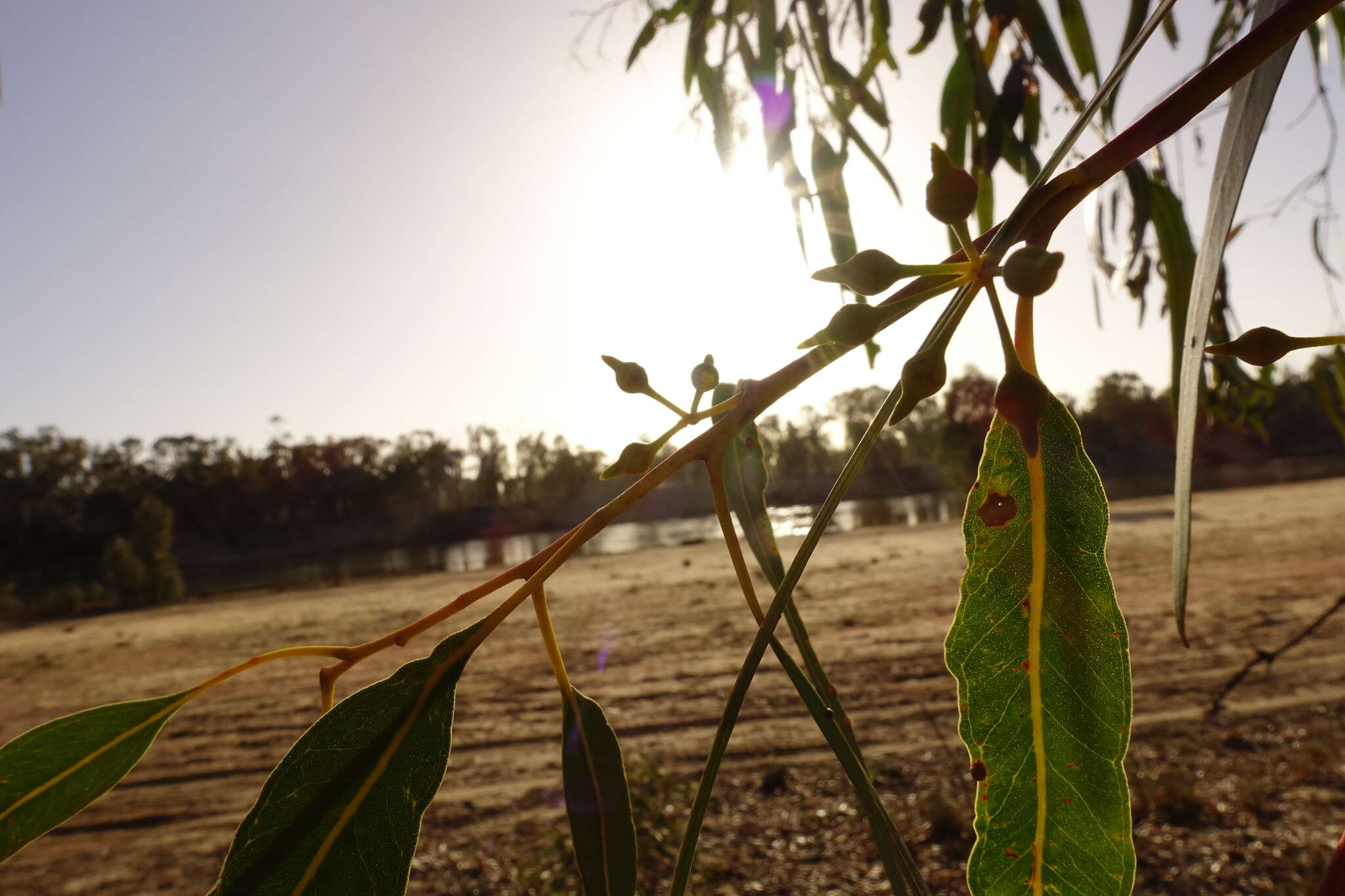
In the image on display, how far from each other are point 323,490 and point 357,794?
23844 millimetres

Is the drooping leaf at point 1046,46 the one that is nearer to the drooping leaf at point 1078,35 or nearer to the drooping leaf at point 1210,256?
the drooping leaf at point 1078,35

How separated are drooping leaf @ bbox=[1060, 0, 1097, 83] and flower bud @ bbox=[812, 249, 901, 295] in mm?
1015

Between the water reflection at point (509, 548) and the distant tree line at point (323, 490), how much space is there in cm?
56

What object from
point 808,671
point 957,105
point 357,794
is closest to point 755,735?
point 957,105

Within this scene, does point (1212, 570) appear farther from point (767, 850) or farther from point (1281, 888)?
point (767, 850)

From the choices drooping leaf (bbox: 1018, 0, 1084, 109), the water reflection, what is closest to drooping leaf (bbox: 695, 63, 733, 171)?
drooping leaf (bbox: 1018, 0, 1084, 109)

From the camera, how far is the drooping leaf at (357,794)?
28 cm

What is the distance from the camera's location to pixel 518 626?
688 cm

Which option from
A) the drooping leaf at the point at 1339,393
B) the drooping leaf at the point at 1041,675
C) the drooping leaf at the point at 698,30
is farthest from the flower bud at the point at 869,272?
the drooping leaf at the point at 1339,393

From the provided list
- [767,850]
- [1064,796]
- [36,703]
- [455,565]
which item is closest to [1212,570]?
[767,850]

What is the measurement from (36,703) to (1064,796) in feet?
23.4

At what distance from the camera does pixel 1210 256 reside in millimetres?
333

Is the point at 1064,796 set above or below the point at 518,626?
above

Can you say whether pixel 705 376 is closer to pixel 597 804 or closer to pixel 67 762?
pixel 597 804
